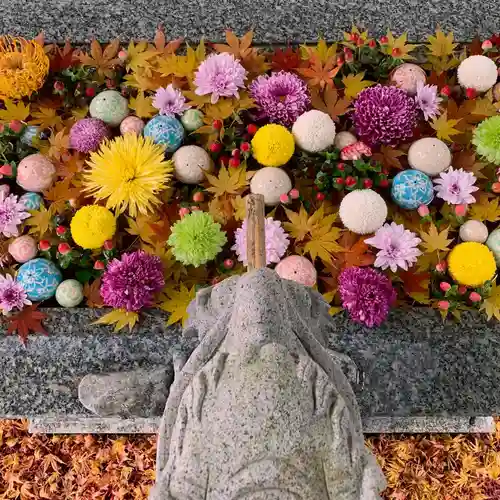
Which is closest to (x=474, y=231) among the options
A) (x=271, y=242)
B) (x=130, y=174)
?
(x=271, y=242)

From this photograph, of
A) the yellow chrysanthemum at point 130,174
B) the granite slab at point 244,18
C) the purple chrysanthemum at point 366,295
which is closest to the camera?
the purple chrysanthemum at point 366,295

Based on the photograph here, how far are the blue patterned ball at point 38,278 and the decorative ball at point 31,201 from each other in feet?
0.61

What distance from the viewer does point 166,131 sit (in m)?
1.85

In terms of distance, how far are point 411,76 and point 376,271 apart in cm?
71

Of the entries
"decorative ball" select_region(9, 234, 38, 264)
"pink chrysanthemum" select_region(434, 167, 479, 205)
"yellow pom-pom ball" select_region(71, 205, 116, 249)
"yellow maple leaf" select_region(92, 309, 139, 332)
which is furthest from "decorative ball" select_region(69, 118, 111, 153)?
"pink chrysanthemum" select_region(434, 167, 479, 205)

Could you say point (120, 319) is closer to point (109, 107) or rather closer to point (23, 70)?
point (109, 107)

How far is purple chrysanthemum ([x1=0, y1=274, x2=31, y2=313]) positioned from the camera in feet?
5.76

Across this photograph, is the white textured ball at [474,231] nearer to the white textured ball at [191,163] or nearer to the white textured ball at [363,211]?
the white textured ball at [363,211]

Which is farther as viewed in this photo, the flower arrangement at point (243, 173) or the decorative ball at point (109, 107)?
the decorative ball at point (109, 107)

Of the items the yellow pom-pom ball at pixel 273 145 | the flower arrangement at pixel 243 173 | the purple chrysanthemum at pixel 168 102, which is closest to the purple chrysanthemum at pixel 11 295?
the flower arrangement at pixel 243 173

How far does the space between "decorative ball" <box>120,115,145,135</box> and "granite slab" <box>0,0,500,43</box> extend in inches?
14.8

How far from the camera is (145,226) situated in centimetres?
184

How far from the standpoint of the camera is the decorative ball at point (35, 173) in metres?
1.85

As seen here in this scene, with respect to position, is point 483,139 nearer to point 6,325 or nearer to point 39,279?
point 39,279
